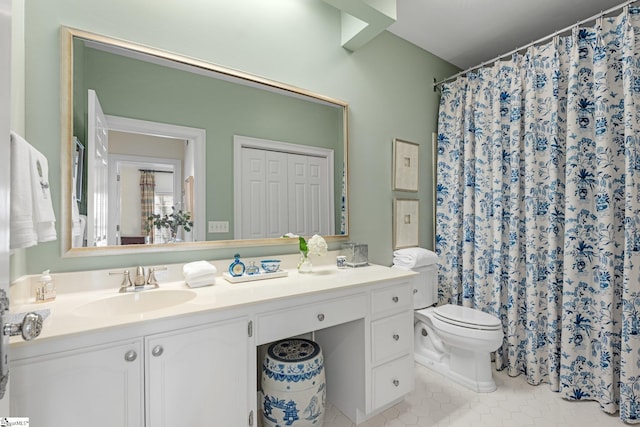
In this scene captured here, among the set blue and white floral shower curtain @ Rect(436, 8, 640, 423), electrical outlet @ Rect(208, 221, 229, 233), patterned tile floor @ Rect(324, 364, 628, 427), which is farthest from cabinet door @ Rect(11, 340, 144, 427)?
blue and white floral shower curtain @ Rect(436, 8, 640, 423)

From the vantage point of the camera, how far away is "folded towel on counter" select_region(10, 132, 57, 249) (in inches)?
36.6

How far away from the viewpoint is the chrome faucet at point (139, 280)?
132 centimetres

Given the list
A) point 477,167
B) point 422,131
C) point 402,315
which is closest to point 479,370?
point 402,315

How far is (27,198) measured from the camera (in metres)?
0.97

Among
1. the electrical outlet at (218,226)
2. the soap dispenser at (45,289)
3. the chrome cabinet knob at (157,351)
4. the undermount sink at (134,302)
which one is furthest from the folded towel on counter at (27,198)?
the electrical outlet at (218,226)

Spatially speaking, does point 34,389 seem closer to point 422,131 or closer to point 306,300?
point 306,300

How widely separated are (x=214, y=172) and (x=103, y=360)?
995 mm

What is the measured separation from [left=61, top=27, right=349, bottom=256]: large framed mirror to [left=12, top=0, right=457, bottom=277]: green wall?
57 mm

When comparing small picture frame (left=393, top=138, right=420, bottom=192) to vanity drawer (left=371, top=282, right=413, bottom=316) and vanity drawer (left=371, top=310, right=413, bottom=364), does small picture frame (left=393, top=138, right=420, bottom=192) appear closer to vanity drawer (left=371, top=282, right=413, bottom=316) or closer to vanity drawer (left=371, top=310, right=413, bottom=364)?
vanity drawer (left=371, top=282, right=413, bottom=316)

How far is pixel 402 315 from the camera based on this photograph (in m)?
1.74

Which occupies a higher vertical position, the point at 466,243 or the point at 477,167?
the point at 477,167

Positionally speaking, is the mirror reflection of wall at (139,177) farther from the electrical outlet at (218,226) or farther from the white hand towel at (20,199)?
the white hand towel at (20,199)

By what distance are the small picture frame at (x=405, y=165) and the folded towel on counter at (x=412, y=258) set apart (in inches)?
20.4

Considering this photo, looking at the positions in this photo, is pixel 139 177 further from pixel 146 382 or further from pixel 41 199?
pixel 146 382
